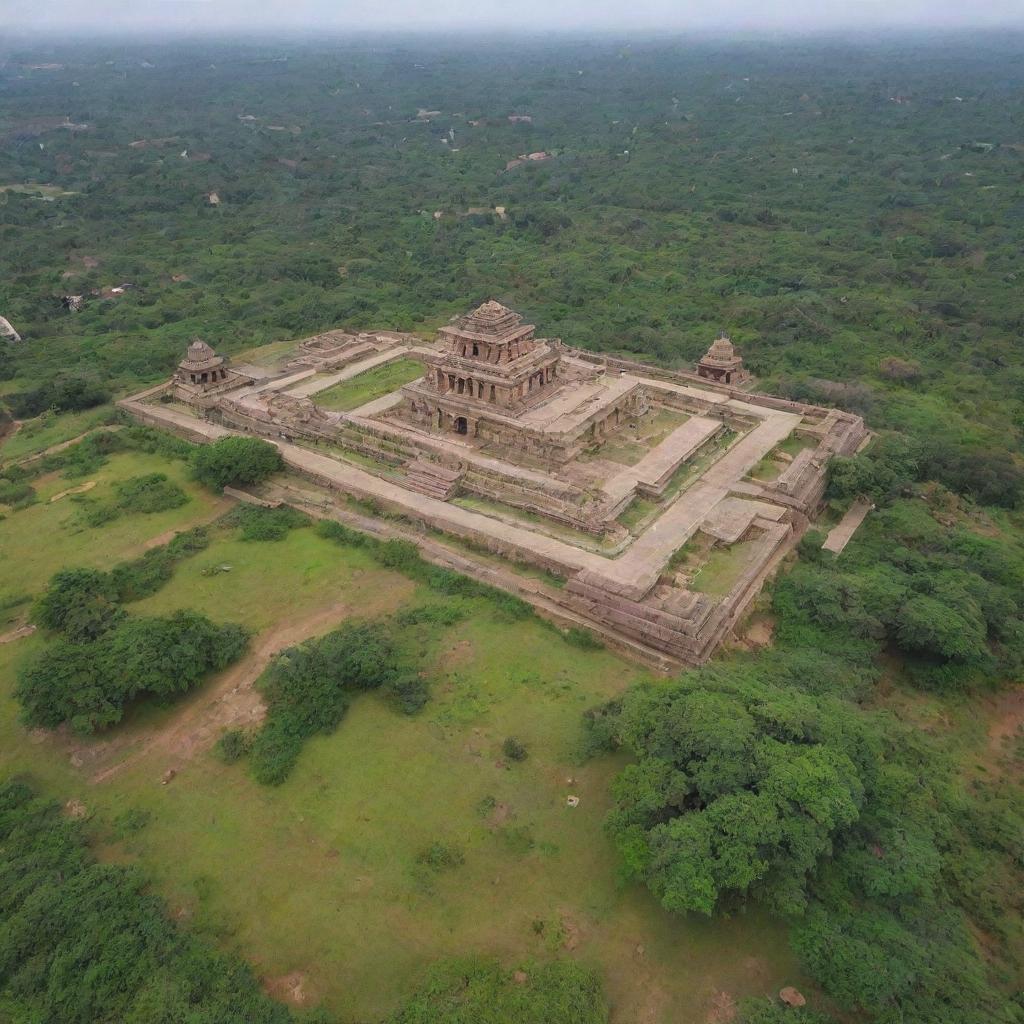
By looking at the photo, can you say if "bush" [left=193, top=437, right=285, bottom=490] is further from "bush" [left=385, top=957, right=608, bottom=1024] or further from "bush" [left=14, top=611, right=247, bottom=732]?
A: "bush" [left=385, top=957, right=608, bottom=1024]

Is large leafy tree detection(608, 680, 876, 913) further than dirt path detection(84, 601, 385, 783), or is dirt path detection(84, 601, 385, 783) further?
dirt path detection(84, 601, 385, 783)

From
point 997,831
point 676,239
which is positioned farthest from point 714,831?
point 676,239

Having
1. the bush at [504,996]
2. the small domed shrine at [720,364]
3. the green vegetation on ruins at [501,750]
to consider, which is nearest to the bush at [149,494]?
the green vegetation on ruins at [501,750]

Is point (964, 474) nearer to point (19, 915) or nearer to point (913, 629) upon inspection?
point (913, 629)

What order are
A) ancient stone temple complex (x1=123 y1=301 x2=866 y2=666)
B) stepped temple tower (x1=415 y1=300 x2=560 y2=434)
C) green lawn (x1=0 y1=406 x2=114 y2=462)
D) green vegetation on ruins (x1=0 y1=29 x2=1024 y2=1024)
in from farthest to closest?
green lawn (x1=0 y1=406 x2=114 y2=462), stepped temple tower (x1=415 y1=300 x2=560 y2=434), ancient stone temple complex (x1=123 y1=301 x2=866 y2=666), green vegetation on ruins (x1=0 y1=29 x2=1024 y2=1024)

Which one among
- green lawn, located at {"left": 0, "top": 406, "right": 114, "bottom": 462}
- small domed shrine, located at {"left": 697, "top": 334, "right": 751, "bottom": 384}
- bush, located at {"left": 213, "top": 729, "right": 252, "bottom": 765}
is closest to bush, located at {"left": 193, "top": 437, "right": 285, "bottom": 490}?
green lawn, located at {"left": 0, "top": 406, "right": 114, "bottom": 462}

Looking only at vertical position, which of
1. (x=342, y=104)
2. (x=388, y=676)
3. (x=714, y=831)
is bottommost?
(x=342, y=104)

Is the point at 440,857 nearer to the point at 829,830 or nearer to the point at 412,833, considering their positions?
the point at 412,833
